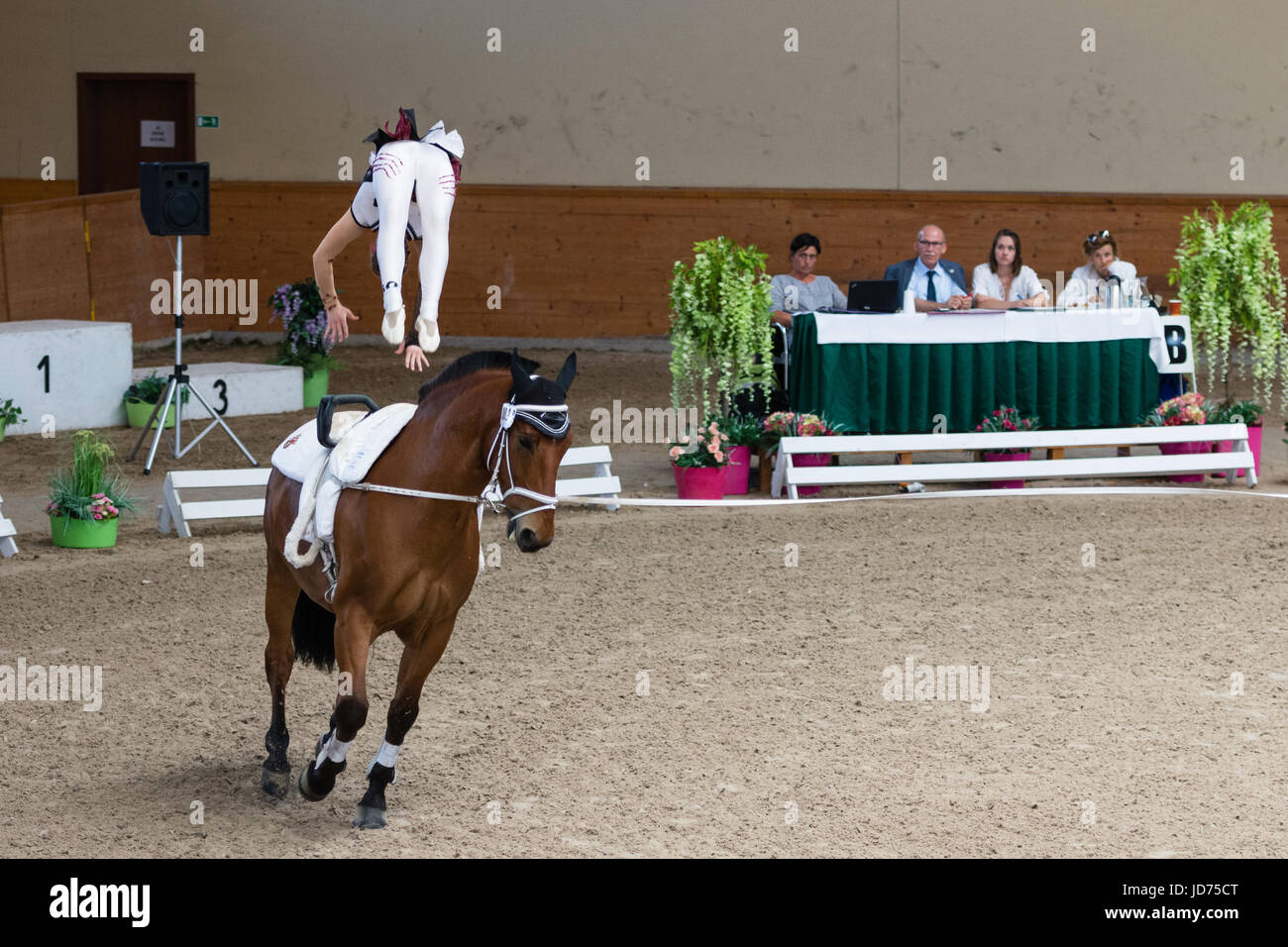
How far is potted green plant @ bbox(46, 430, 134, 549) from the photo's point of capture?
8461 millimetres

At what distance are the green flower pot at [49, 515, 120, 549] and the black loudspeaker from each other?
170 centimetres

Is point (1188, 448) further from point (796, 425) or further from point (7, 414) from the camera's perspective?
point (7, 414)

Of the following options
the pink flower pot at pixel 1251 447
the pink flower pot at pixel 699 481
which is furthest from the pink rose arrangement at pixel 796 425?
the pink flower pot at pixel 1251 447

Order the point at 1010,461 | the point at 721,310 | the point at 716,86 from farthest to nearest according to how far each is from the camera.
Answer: the point at 716,86 < the point at 1010,461 < the point at 721,310

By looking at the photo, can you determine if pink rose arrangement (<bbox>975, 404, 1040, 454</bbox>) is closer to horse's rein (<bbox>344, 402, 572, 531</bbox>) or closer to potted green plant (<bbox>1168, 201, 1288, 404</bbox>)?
potted green plant (<bbox>1168, 201, 1288, 404</bbox>)

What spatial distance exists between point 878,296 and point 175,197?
15.1ft

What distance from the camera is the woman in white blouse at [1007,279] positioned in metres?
10.7

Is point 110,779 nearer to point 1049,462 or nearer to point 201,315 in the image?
point 1049,462

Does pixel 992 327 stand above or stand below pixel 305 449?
above

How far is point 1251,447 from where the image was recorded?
35.3 feet

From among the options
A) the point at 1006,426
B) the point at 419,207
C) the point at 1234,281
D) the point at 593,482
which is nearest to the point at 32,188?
the point at 593,482

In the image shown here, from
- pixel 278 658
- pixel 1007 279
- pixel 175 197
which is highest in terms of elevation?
pixel 175 197

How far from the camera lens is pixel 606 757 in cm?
525
